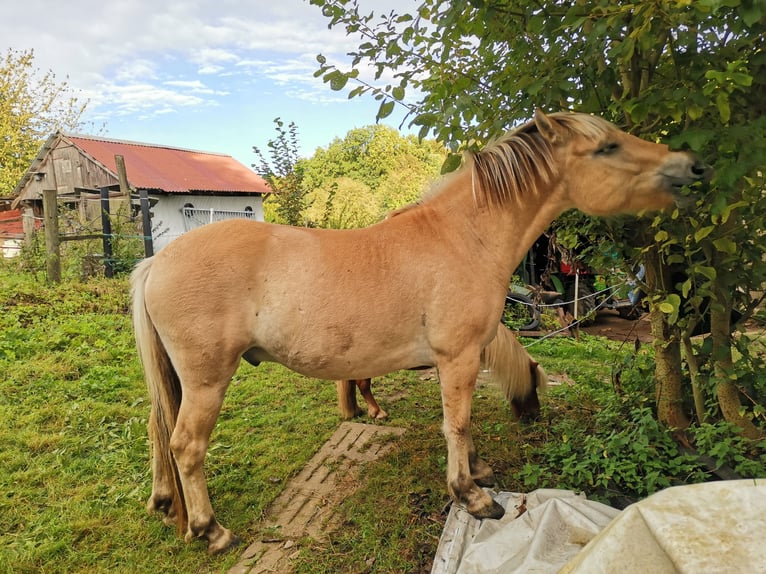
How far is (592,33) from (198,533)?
123 inches

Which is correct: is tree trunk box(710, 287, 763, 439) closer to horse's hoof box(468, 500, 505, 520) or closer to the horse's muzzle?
the horse's muzzle

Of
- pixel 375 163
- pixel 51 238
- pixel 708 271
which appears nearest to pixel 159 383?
pixel 708 271

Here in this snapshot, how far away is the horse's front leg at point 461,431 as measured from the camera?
2.47 metres

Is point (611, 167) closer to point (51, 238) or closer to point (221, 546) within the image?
point (221, 546)

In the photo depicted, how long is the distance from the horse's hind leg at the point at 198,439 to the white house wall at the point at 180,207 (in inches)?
544

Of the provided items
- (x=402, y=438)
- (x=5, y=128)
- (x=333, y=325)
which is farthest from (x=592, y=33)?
(x=5, y=128)

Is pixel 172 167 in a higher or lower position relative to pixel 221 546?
higher

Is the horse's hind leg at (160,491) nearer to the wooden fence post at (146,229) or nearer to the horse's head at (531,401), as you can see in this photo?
the horse's head at (531,401)

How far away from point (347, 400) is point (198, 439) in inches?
68.5

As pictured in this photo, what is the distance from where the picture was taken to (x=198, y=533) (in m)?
2.43

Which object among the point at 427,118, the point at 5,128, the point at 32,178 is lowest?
the point at 427,118

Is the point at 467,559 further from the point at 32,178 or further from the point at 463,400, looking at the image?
the point at 32,178

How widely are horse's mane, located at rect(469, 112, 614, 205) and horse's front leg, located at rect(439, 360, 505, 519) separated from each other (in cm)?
96

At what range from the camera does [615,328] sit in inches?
334
